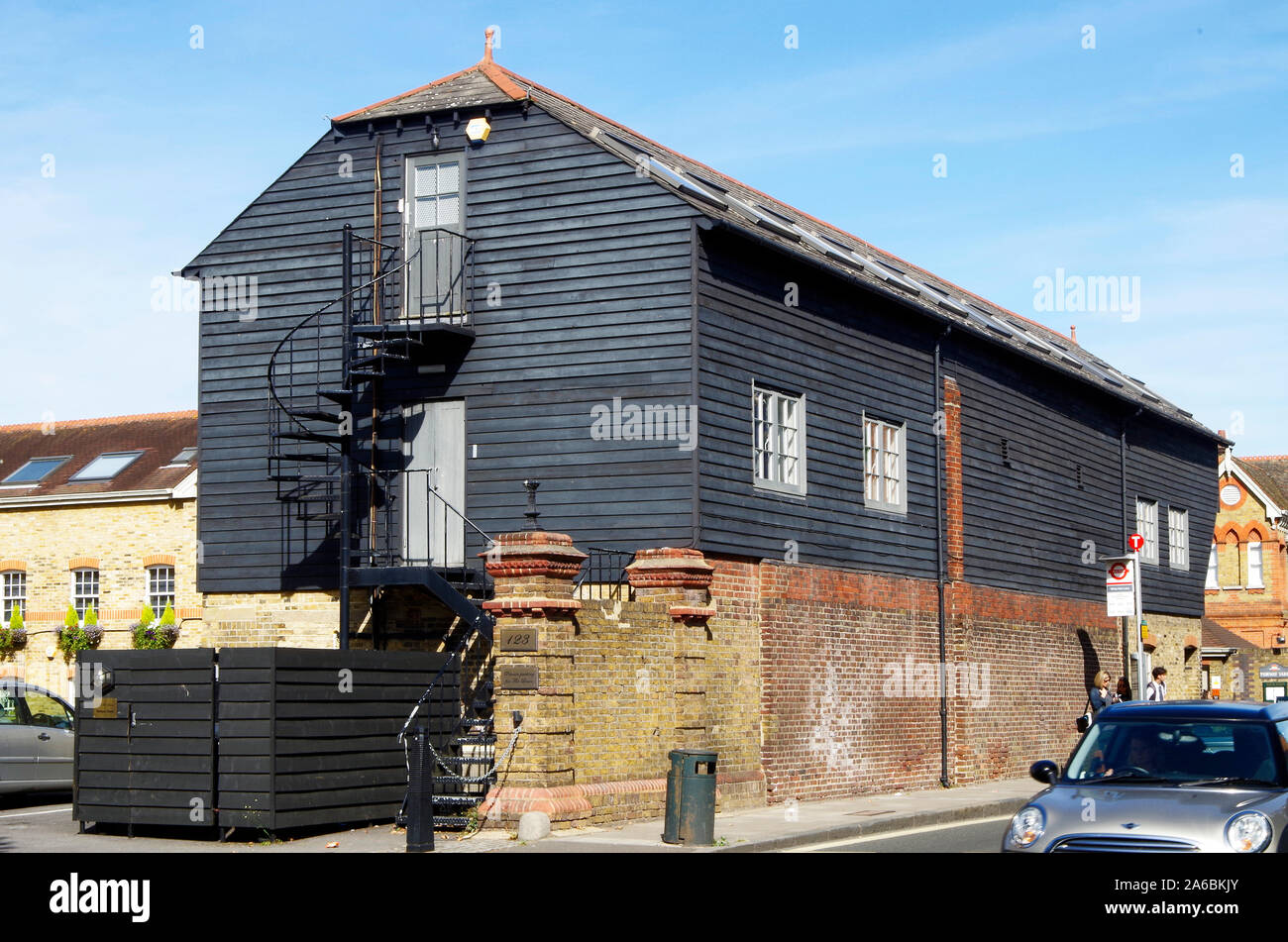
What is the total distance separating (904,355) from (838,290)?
7.17 ft

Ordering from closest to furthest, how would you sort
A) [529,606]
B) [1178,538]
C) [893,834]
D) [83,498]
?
[529,606] → [893,834] → [83,498] → [1178,538]

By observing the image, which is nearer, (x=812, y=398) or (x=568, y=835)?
(x=568, y=835)

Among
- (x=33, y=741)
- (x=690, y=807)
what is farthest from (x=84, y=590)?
(x=690, y=807)

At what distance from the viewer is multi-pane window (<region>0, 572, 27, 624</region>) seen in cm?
3344

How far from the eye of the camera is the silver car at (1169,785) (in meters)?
8.95

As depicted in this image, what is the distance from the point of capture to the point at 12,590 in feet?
111

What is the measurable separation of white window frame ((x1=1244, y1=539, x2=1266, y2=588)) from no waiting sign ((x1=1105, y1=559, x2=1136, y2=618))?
91.2 feet

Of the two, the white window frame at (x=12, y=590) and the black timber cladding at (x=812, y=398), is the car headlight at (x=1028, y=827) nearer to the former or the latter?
the black timber cladding at (x=812, y=398)

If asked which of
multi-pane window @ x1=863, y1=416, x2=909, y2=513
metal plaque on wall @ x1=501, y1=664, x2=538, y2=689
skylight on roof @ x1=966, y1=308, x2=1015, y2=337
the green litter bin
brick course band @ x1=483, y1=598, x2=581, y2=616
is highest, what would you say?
skylight on roof @ x1=966, y1=308, x2=1015, y2=337

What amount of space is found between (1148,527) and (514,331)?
17.9 metres

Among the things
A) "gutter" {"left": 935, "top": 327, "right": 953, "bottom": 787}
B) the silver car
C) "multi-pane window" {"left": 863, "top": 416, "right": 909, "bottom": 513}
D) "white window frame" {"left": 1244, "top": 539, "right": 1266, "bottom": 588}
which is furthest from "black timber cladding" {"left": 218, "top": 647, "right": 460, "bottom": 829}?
"white window frame" {"left": 1244, "top": 539, "right": 1266, "bottom": 588}

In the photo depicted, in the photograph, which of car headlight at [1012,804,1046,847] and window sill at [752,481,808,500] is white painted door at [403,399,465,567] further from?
car headlight at [1012,804,1046,847]

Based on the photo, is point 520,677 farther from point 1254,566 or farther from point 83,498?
point 1254,566

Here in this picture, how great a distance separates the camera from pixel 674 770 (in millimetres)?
15164
